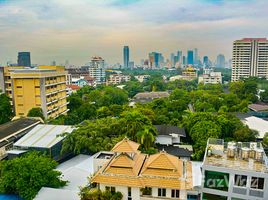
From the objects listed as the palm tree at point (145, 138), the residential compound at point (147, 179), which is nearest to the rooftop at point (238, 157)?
the residential compound at point (147, 179)

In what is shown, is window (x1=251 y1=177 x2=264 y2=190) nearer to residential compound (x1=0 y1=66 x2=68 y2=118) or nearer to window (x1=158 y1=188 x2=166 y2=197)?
window (x1=158 y1=188 x2=166 y2=197)

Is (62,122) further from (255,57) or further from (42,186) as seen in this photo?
(255,57)

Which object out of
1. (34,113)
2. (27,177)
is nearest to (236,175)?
(27,177)

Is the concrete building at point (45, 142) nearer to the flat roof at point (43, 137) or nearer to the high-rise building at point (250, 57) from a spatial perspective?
the flat roof at point (43, 137)

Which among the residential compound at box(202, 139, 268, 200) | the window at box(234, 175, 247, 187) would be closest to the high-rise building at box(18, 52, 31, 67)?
the residential compound at box(202, 139, 268, 200)

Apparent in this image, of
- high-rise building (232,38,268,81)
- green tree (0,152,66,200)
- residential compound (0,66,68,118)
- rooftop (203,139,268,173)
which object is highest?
high-rise building (232,38,268,81)

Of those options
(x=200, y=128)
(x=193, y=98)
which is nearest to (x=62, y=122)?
(x=200, y=128)

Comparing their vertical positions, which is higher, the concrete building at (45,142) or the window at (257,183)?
the window at (257,183)
